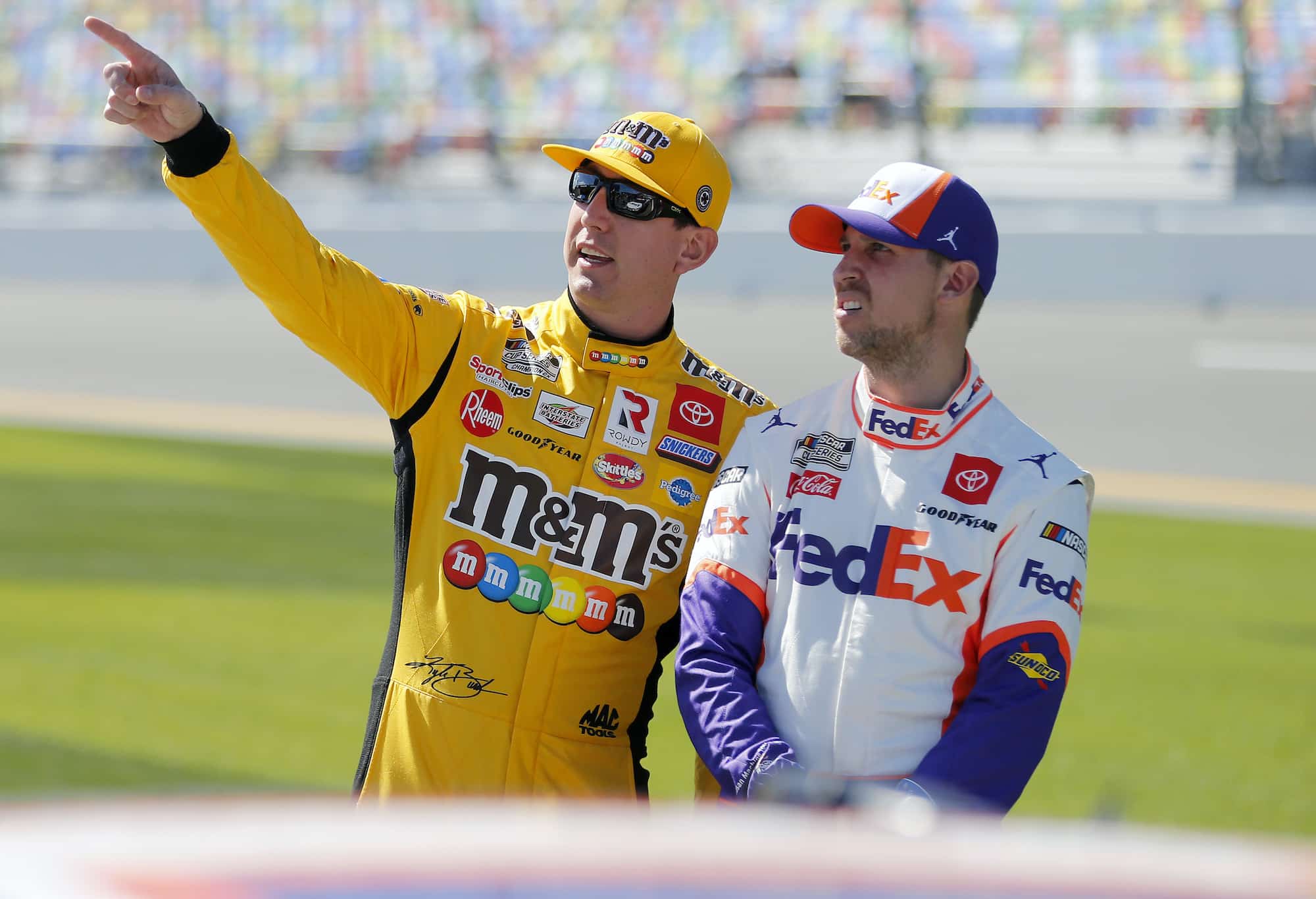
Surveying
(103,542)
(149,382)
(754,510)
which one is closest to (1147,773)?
(754,510)

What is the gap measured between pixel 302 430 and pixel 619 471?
10.0 metres

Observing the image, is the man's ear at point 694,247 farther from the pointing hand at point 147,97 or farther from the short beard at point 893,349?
the pointing hand at point 147,97

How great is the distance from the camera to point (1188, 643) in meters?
7.61

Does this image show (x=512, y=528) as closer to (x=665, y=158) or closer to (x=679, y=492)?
(x=679, y=492)

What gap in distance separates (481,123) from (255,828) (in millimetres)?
21823

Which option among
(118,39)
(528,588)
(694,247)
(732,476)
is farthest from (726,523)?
(118,39)

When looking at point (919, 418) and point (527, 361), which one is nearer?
point (919, 418)

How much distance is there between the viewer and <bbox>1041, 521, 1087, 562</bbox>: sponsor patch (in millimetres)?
2697

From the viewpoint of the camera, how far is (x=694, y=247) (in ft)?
10.9

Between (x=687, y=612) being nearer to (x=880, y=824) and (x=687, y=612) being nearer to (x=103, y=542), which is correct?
(x=880, y=824)

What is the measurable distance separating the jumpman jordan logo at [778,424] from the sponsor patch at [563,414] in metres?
0.36

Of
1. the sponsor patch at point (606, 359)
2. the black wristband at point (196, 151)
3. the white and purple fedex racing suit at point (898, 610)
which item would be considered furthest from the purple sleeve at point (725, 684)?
the black wristband at point (196, 151)

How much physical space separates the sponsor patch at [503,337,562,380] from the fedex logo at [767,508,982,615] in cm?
63
